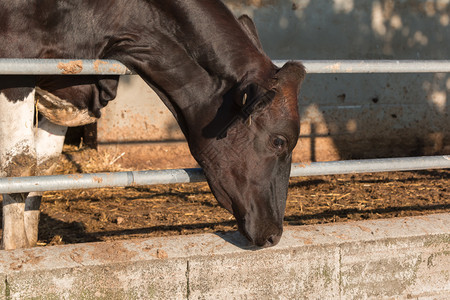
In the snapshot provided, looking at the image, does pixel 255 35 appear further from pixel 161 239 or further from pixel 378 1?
pixel 378 1

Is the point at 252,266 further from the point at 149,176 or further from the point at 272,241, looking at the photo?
the point at 149,176

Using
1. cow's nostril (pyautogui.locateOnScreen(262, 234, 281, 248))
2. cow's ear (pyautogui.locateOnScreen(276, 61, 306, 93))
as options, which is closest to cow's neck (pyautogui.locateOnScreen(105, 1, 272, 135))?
cow's ear (pyautogui.locateOnScreen(276, 61, 306, 93))

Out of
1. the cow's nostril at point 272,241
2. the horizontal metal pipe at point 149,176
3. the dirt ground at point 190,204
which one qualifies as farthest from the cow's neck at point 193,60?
the dirt ground at point 190,204

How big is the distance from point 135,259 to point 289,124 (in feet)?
3.15

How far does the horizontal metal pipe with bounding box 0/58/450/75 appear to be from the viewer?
8.58 feet

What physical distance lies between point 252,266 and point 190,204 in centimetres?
262

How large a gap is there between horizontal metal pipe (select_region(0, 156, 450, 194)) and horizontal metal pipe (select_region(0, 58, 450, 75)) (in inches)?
16.1

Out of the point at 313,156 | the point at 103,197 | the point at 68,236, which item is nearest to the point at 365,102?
the point at 313,156

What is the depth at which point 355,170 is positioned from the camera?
308cm

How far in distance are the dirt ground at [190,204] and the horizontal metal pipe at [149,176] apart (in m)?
1.58

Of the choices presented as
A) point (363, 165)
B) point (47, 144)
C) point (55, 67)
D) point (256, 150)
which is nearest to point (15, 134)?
point (55, 67)

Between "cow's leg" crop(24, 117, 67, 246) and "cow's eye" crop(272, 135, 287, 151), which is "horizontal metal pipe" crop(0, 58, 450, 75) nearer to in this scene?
"cow's eye" crop(272, 135, 287, 151)

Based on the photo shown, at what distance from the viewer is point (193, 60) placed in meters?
3.40

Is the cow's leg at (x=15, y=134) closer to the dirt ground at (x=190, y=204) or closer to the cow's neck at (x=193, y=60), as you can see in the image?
the cow's neck at (x=193, y=60)
